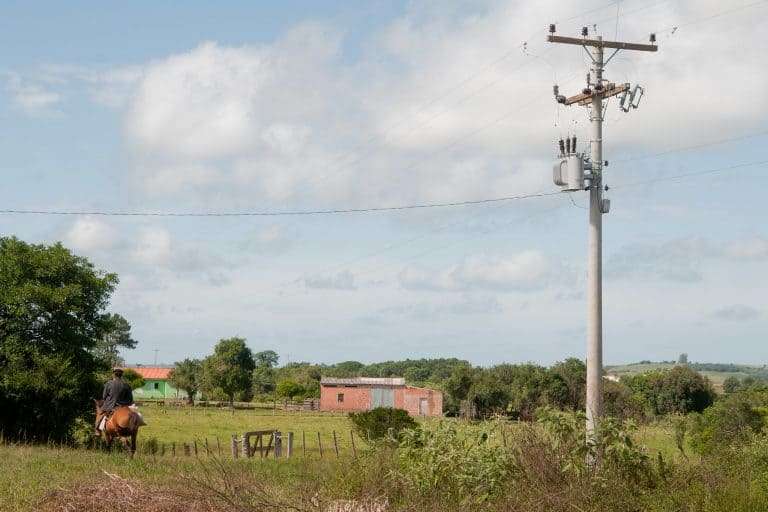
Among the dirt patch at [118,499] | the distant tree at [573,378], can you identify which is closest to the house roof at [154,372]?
the distant tree at [573,378]

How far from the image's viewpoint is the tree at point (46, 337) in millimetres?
28203

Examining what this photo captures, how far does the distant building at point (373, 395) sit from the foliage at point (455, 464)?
215 feet

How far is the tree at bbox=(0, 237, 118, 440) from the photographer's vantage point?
1110 inches

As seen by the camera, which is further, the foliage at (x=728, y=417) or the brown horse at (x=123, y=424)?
the foliage at (x=728, y=417)

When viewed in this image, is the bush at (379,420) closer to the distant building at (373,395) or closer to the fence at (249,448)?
the fence at (249,448)

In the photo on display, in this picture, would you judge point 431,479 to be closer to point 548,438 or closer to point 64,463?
point 548,438

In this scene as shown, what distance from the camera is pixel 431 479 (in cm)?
1450

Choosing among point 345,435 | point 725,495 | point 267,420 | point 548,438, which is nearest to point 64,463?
point 548,438

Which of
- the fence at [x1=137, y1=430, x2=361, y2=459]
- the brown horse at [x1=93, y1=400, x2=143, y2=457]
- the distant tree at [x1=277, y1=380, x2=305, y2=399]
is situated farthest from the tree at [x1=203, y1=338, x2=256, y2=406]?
the brown horse at [x1=93, y1=400, x2=143, y2=457]

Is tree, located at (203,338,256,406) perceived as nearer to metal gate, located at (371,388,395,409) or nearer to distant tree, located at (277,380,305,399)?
distant tree, located at (277,380,305,399)

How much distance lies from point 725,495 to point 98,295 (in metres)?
21.3

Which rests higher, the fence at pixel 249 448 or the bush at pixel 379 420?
the bush at pixel 379 420

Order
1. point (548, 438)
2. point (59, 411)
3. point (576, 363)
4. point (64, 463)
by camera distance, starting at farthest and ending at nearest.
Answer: point (576, 363), point (59, 411), point (64, 463), point (548, 438)

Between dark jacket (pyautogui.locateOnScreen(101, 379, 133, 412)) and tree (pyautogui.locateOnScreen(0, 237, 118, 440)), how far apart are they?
8.21 metres
